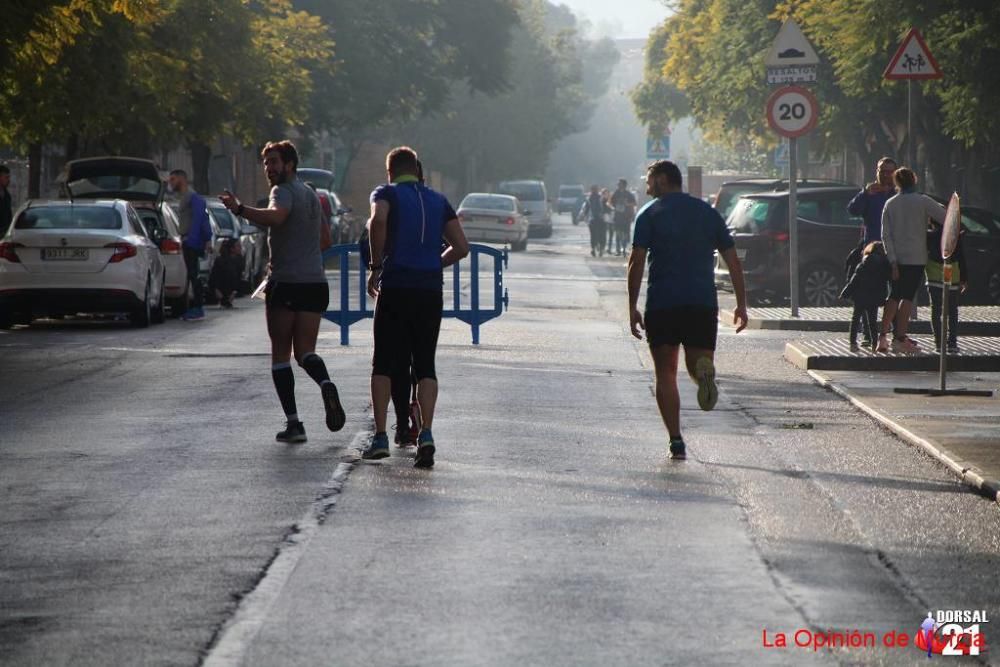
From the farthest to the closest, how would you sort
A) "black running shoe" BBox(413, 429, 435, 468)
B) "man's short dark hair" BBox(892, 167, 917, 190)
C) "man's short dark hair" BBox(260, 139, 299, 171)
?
"man's short dark hair" BBox(892, 167, 917, 190) < "man's short dark hair" BBox(260, 139, 299, 171) < "black running shoe" BBox(413, 429, 435, 468)

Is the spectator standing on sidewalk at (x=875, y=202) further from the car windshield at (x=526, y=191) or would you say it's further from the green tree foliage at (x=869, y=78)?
the car windshield at (x=526, y=191)

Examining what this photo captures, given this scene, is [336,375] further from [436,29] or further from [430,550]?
[436,29]

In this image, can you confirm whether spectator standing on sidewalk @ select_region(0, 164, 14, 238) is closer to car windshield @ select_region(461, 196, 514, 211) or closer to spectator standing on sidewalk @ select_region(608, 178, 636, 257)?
spectator standing on sidewalk @ select_region(608, 178, 636, 257)

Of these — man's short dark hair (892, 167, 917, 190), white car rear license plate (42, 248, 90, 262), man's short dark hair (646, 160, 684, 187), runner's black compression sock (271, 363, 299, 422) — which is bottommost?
runner's black compression sock (271, 363, 299, 422)

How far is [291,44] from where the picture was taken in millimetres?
52125

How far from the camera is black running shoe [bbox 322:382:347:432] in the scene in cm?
1255

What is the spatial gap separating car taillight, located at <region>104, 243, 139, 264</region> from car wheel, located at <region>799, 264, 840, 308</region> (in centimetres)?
983

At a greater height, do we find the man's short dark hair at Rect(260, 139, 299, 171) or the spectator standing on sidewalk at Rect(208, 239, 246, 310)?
the man's short dark hair at Rect(260, 139, 299, 171)

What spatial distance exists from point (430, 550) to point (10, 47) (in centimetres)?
1629

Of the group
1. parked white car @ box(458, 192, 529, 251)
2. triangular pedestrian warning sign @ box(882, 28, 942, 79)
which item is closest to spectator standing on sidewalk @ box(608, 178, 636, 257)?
parked white car @ box(458, 192, 529, 251)

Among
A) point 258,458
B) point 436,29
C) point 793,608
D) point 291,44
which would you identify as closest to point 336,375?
point 258,458

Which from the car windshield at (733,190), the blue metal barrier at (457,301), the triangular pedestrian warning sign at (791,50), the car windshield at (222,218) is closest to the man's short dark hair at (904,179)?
the blue metal barrier at (457,301)

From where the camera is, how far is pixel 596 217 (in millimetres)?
54562

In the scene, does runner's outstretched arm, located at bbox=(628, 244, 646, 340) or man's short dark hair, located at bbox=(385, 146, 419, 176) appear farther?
runner's outstretched arm, located at bbox=(628, 244, 646, 340)
